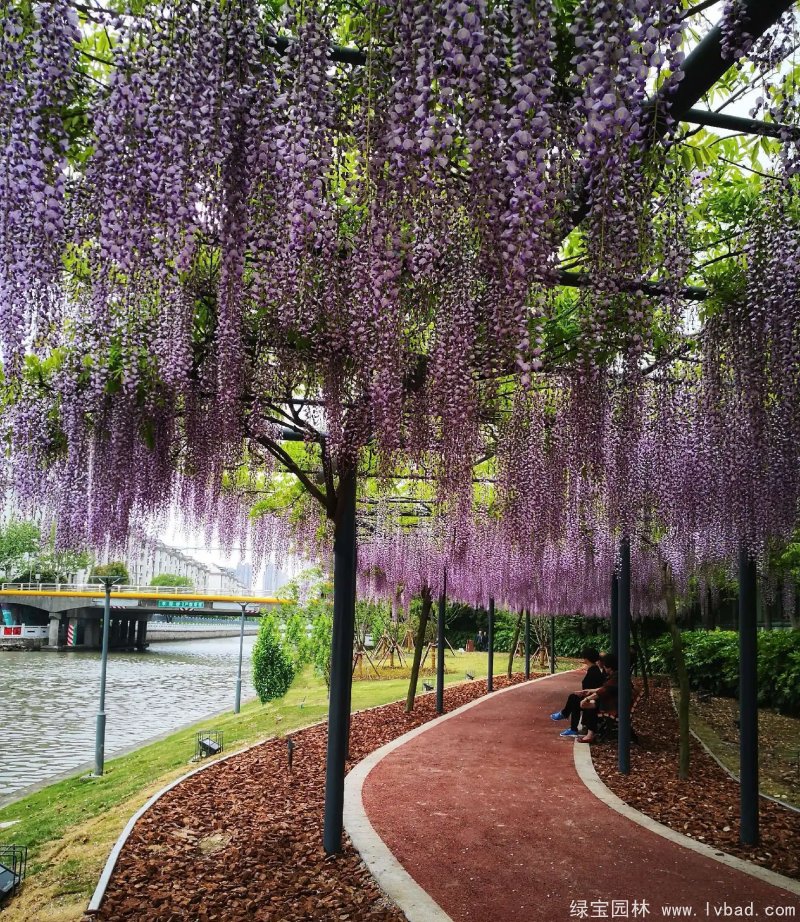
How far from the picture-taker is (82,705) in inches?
810

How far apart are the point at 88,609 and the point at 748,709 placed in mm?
47054

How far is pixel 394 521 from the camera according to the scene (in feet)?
42.0

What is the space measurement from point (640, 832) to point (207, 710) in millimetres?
16552

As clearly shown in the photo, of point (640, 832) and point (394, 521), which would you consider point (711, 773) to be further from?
point (394, 521)

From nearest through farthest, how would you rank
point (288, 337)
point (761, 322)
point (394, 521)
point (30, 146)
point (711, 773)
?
point (30, 146), point (288, 337), point (761, 322), point (711, 773), point (394, 521)

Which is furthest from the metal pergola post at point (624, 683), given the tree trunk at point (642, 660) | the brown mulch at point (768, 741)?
the tree trunk at point (642, 660)

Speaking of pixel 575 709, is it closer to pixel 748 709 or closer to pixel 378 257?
pixel 748 709

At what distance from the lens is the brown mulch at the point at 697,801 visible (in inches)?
208

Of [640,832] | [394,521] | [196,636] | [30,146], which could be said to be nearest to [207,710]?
[394,521]

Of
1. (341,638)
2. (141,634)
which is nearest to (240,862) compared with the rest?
(341,638)

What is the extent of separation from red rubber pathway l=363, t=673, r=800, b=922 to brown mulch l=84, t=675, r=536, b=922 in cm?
47

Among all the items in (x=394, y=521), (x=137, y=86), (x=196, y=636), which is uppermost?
(x=137, y=86)

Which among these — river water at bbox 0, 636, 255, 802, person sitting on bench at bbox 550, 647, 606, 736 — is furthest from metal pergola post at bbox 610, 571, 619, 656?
river water at bbox 0, 636, 255, 802

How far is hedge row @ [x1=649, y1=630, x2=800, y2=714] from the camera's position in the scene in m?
11.5
